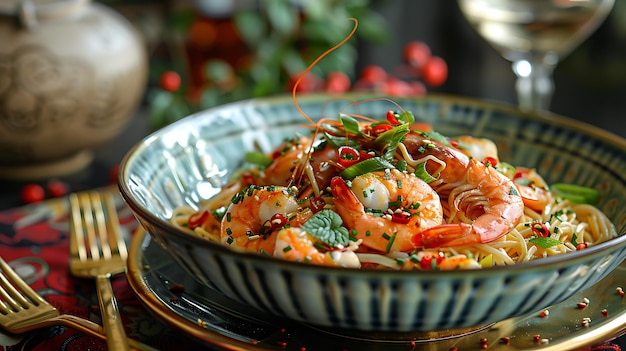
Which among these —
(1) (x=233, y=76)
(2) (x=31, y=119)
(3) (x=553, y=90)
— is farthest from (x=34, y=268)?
(3) (x=553, y=90)

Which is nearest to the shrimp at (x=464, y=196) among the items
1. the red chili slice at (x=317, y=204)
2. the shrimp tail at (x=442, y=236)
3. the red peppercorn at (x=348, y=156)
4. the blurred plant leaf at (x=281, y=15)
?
the shrimp tail at (x=442, y=236)

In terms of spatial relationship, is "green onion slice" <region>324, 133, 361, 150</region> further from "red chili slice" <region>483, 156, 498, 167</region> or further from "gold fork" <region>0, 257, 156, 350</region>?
"gold fork" <region>0, 257, 156, 350</region>

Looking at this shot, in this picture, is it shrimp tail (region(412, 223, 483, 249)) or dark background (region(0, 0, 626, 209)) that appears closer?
shrimp tail (region(412, 223, 483, 249))

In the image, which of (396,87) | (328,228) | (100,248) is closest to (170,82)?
(396,87)

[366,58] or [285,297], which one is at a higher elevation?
[285,297]

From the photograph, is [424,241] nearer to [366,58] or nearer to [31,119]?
[31,119]

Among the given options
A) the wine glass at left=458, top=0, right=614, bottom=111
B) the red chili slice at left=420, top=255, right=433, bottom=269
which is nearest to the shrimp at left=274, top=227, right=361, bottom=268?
the red chili slice at left=420, top=255, right=433, bottom=269
